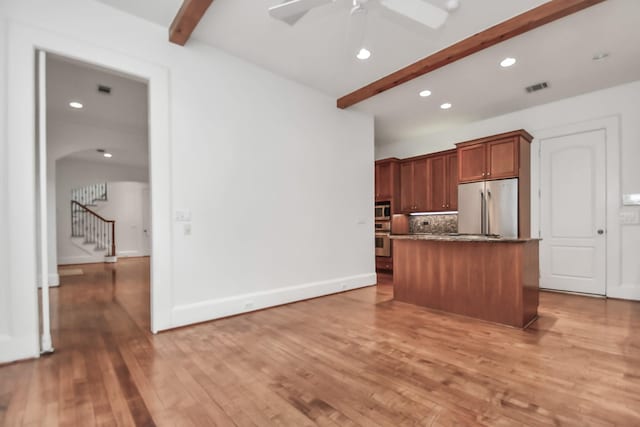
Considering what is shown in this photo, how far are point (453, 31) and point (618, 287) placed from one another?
4450 millimetres

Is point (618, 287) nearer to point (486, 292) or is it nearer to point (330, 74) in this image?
point (486, 292)

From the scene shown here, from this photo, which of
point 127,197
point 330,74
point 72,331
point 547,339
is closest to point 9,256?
point 72,331

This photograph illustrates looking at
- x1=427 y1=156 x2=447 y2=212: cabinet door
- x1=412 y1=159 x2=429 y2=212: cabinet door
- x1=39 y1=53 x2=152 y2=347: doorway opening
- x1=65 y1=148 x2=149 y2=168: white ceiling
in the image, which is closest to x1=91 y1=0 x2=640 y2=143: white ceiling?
x1=39 y1=53 x2=152 y2=347: doorway opening

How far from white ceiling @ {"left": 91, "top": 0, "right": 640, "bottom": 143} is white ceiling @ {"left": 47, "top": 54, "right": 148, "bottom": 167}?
1.28m

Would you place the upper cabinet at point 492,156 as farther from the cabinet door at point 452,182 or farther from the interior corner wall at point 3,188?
the interior corner wall at point 3,188

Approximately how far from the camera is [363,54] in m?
3.57

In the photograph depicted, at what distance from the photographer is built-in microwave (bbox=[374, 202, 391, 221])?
6.74m

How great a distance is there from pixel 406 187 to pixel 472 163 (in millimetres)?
1621

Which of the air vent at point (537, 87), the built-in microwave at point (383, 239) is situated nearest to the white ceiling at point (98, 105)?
the built-in microwave at point (383, 239)

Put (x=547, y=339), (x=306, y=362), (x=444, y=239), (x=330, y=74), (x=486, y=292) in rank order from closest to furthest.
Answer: (x=306, y=362)
(x=547, y=339)
(x=486, y=292)
(x=444, y=239)
(x=330, y=74)

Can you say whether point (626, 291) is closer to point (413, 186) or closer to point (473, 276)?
point (473, 276)

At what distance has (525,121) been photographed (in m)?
5.27

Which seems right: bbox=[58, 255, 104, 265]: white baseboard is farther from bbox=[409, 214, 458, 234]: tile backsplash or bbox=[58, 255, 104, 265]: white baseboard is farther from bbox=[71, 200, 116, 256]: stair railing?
bbox=[409, 214, 458, 234]: tile backsplash

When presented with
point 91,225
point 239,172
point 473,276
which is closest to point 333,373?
point 473,276
